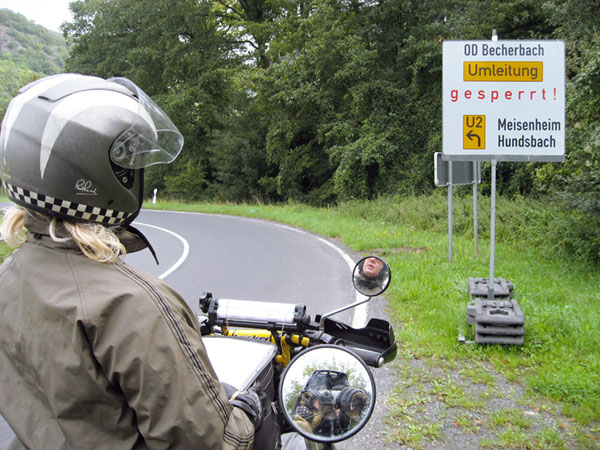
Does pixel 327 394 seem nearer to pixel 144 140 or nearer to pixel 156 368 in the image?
pixel 156 368

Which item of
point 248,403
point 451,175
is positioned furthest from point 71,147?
point 451,175

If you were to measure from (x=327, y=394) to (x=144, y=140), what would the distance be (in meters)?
0.97

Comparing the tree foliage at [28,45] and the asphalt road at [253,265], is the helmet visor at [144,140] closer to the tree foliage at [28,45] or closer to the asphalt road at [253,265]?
the asphalt road at [253,265]

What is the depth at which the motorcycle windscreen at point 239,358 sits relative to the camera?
1.83 metres

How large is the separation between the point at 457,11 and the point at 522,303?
16.1 metres

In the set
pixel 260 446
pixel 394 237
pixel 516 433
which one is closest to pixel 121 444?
pixel 260 446

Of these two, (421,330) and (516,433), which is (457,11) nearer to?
(421,330)

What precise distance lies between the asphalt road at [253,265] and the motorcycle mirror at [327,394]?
297 centimetres

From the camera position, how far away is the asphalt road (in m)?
7.45

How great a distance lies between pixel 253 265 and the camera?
9.89 meters

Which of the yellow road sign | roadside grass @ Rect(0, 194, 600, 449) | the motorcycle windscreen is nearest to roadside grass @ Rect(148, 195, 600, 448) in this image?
roadside grass @ Rect(0, 194, 600, 449)

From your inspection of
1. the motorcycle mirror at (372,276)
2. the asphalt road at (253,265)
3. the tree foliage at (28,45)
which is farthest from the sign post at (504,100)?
the tree foliage at (28,45)

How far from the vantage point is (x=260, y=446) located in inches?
66.2

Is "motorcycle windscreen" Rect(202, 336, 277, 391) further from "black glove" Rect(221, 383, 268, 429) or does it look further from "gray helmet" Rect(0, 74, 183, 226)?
"gray helmet" Rect(0, 74, 183, 226)
